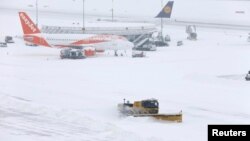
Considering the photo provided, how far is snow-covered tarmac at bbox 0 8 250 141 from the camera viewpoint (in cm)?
2531

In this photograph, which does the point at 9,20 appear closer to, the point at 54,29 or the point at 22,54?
the point at 54,29

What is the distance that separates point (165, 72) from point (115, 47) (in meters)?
15.8

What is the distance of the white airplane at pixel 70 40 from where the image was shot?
59531 millimetres

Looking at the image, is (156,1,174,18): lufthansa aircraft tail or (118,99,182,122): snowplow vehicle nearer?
(118,99,182,122): snowplow vehicle

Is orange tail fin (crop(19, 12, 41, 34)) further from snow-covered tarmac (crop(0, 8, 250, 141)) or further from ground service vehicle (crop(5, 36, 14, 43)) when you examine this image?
ground service vehicle (crop(5, 36, 14, 43))

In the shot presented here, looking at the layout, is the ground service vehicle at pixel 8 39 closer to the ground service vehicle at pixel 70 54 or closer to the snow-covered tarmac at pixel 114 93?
the snow-covered tarmac at pixel 114 93

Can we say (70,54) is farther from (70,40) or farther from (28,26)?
(28,26)

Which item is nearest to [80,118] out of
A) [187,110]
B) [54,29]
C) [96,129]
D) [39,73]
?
[96,129]

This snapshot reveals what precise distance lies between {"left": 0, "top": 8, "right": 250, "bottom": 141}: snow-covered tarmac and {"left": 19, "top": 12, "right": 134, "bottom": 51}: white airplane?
3.96 ft

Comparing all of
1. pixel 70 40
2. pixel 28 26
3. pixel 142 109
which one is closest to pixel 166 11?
pixel 70 40

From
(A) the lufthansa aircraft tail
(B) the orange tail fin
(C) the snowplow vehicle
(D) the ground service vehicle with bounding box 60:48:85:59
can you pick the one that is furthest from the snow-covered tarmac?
(A) the lufthansa aircraft tail

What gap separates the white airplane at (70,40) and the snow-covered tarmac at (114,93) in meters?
1.21

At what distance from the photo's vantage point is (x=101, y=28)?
72.3 meters

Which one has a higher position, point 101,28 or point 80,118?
point 101,28
